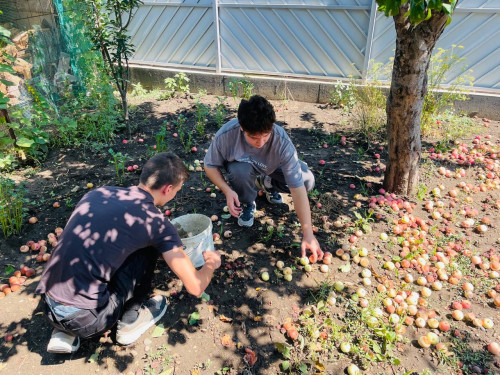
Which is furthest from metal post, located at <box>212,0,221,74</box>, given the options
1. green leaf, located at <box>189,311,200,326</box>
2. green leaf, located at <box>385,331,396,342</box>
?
green leaf, located at <box>385,331,396,342</box>

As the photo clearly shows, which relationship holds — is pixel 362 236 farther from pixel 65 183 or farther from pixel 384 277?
pixel 65 183

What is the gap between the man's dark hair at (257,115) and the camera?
2.42 meters

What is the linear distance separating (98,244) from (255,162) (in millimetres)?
1592

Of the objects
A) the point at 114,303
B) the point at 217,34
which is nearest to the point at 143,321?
the point at 114,303

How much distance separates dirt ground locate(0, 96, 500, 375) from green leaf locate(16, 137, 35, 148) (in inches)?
15.2

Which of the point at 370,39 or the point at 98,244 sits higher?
the point at 370,39

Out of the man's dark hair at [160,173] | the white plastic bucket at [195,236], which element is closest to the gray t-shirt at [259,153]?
the white plastic bucket at [195,236]

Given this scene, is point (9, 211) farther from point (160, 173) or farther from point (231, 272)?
point (231, 272)

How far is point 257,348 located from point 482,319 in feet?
5.43

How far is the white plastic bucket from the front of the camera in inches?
101

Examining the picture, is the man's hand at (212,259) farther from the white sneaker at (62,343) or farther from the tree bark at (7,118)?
the tree bark at (7,118)

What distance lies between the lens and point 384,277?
110 inches

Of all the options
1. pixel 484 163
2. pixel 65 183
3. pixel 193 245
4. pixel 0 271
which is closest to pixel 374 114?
pixel 484 163

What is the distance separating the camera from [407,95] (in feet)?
10.3
